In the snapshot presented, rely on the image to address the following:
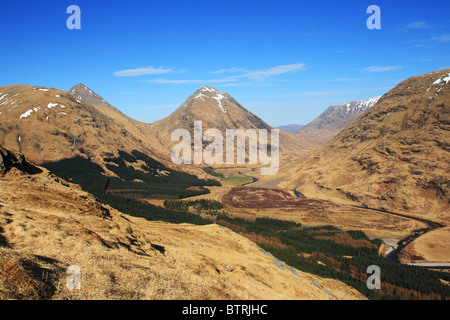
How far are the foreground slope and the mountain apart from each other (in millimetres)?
113639

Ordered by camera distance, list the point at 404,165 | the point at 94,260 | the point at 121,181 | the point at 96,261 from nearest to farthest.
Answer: the point at 96,261
the point at 94,260
the point at 404,165
the point at 121,181

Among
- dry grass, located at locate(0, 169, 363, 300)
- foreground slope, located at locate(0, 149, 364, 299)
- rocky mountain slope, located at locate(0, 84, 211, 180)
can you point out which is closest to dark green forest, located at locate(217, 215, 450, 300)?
foreground slope, located at locate(0, 149, 364, 299)

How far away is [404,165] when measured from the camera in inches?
5891

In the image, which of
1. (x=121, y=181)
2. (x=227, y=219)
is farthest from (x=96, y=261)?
(x=121, y=181)

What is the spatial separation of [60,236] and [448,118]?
18885cm

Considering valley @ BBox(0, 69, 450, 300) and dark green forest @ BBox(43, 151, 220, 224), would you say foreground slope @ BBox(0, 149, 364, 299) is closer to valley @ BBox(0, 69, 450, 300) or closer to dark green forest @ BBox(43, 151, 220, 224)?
valley @ BBox(0, 69, 450, 300)

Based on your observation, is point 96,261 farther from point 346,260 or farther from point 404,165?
point 404,165

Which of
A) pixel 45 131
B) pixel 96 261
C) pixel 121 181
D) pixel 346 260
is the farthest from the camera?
pixel 45 131

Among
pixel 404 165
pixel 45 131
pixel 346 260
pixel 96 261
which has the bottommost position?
pixel 346 260

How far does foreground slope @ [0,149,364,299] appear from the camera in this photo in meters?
15.5

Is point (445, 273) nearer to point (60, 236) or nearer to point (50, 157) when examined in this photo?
point (60, 236)

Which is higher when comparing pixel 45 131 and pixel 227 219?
pixel 45 131

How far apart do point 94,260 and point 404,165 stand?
16607 centimetres
